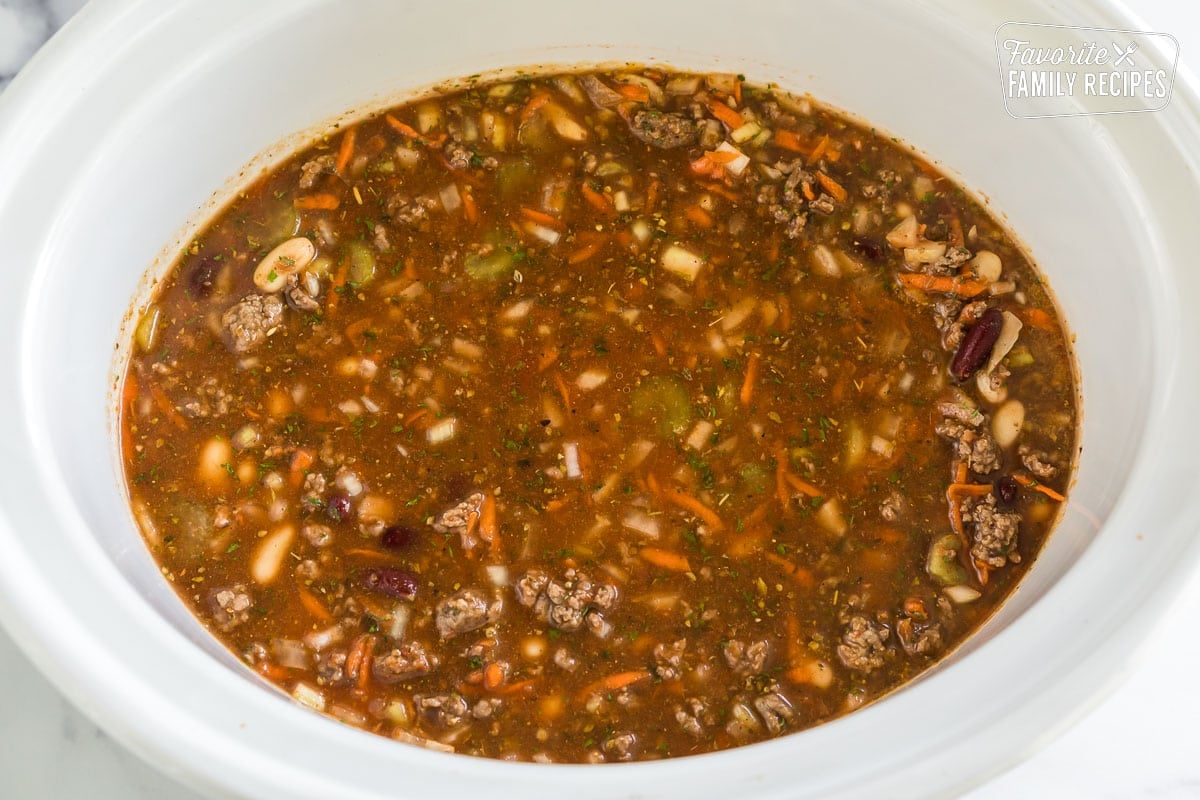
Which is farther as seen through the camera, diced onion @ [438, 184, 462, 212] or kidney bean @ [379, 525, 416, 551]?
diced onion @ [438, 184, 462, 212]

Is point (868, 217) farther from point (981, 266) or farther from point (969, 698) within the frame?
point (969, 698)

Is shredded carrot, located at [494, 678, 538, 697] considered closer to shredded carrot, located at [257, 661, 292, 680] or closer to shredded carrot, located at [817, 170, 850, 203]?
shredded carrot, located at [257, 661, 292, 680]

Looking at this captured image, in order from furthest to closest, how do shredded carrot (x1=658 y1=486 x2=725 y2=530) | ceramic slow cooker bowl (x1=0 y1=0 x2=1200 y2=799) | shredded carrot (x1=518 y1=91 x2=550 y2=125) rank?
shredded carrot (x1=518 y1=91 x2=550 y2=125) < shredded carrot (x1=658 y1=486 x2=725 y2=530) < ceramic slow cooker bowl (x1=0 y1=0 x2=1200 y2=799)

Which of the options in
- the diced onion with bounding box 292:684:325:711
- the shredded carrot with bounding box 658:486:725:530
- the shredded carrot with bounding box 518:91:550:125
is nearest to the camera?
the diced onion with bounding box 292:684:325:711

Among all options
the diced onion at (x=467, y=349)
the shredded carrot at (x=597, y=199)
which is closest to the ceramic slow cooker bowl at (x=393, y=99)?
the shredded carrot at (x=597, y=199)

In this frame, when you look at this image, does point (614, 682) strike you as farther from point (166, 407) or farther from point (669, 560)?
point (166, 407)

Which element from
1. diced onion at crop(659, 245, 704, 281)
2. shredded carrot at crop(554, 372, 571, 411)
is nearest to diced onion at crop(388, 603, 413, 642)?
A: shredded carrot at crop(554, 372, 571, 411)
